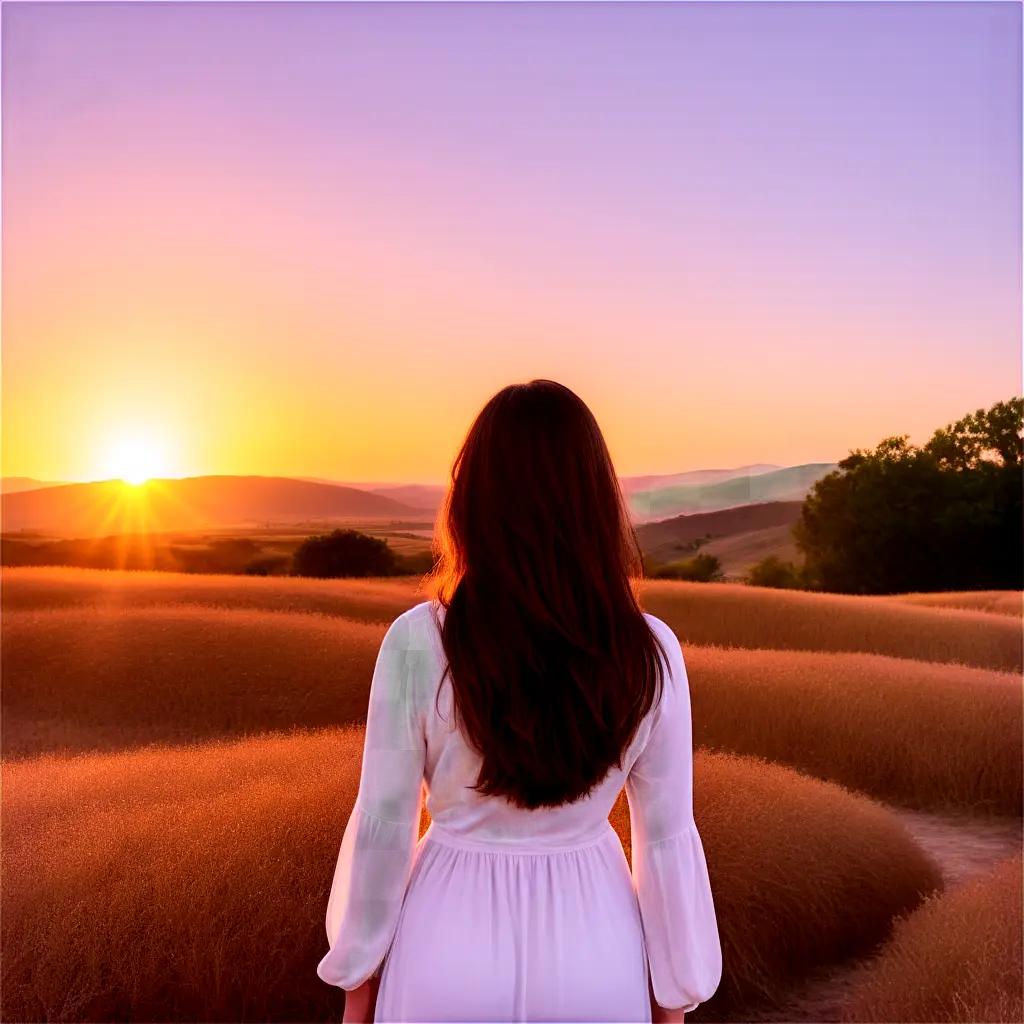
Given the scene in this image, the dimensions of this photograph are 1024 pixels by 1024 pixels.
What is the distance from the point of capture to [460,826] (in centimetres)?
241

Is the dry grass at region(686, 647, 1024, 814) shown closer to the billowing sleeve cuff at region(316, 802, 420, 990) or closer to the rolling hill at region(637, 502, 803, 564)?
the billowing sleeve cuff at region(316, 802, 420, 990)

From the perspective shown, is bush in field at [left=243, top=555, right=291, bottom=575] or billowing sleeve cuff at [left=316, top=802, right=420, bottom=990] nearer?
billowing sleeve cuff at [left=316, top=802, right=420, bottom=990]

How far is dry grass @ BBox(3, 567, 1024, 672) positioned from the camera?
15781 millimetres

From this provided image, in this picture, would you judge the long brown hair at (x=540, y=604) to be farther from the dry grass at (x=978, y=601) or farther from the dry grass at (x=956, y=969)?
the dry grass at (x=978, y=601)

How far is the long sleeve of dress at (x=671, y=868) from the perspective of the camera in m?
2.46

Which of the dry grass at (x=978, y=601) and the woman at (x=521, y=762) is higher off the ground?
the woman at (x=521, y=762)

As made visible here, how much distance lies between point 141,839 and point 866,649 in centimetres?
1356

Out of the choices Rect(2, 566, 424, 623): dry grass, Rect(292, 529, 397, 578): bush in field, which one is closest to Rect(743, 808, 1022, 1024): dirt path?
Rect(2, 566, 424, 623): dry grass

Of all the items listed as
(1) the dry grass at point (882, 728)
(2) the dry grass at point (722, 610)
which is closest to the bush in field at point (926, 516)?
(2) the dry grass at point (722, 610)

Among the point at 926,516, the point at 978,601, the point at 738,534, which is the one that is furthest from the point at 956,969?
the point at 738,534

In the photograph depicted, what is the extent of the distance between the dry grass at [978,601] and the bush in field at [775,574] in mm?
14237

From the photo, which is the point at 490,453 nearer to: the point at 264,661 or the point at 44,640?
the point at 264,661

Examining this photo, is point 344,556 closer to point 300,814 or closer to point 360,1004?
point 300,814

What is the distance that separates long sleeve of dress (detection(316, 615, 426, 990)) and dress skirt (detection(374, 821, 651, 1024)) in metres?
0.08
